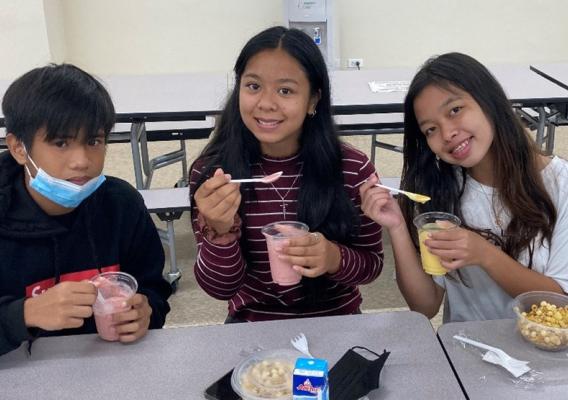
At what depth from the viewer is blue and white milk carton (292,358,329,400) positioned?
999 mm

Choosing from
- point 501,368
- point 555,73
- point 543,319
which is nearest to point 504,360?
point 501,368

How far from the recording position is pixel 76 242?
5.14ft

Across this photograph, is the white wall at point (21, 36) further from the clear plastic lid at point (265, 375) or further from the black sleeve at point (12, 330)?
the clear plastic lid at point (265, 375)

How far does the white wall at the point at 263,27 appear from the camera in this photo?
564 cm

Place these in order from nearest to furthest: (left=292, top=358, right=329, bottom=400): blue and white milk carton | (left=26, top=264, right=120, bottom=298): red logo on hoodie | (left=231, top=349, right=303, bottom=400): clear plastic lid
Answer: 1. (left=292, top=358, right=329, bottom=400): blue and white milk carton
2. (left=231, top=349, right=303, bottom=400): clear plastic lid
3. (left=26, top=264, right=120, bottom=298): red logo on hoodie

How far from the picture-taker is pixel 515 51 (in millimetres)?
5941

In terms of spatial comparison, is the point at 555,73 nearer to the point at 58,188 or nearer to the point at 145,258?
the point at 145,258

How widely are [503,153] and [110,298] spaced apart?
107 centimetres

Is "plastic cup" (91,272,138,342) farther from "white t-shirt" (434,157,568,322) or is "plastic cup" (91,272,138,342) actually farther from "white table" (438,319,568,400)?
"white t-shirt" (434,157,568,322)

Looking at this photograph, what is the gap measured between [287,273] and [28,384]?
2.05 feet

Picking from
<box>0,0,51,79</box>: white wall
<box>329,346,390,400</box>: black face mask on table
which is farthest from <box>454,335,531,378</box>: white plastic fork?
<box>0,0,51,79</box>: white wall

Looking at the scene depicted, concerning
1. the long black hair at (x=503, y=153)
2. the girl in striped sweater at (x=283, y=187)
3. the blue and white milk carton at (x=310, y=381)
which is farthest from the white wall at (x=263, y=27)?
the blue and white milk carton at (x=310, y=381)

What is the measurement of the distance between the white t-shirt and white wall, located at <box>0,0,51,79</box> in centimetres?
468

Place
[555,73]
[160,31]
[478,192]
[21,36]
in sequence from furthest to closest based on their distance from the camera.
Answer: [160,31] < [21,36] < [555,73] < [478,192]
